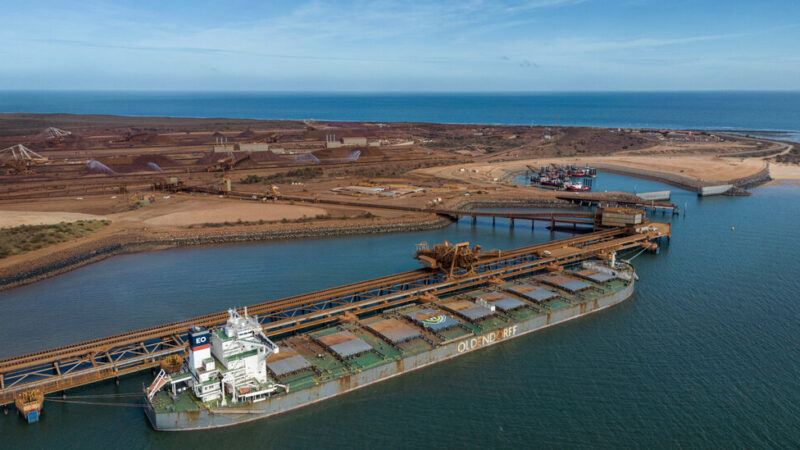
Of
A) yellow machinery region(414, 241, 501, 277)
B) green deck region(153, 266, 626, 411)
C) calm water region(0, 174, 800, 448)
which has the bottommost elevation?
calm water region(0, 174, 800, 448)

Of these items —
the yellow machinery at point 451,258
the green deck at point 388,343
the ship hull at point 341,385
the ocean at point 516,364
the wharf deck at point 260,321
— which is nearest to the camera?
the ship hull at point 341,385

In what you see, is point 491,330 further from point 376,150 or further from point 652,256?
point 376,150

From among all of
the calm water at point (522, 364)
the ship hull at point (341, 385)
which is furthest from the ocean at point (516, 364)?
the ship hull at point (341, 385)

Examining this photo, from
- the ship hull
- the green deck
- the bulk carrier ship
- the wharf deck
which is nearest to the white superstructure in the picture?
the bulk carrier ship

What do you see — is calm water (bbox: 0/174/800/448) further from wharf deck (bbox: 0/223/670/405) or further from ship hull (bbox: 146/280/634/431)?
wharf deck (bbox: 0/223/670/405)

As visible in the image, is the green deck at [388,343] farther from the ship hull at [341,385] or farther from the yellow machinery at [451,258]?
the yellow machinery at [451,258]

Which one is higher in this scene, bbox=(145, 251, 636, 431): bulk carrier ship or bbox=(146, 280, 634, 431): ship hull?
bbox=(145, 251, 636, 431): bulk carrier ship
